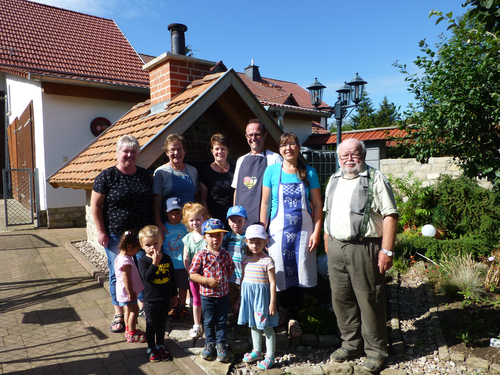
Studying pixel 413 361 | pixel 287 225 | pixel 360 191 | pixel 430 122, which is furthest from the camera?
pixel 430 122

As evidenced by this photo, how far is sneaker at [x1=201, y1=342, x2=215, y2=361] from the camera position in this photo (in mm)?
3207

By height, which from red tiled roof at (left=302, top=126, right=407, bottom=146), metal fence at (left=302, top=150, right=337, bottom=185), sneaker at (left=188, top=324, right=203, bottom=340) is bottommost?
sneaker at (left=188, top=324, right=203, bottom=340)

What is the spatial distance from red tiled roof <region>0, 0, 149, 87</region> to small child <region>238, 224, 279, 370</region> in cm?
879

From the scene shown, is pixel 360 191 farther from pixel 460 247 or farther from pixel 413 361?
pixel 460 247

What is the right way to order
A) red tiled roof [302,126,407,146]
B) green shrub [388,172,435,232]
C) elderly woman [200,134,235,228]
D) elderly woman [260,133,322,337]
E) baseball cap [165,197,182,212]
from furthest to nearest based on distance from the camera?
red tiled roof [302,126,407,146]
green shrub [388,172,435,232]
elderly woman [200,134,235,228]
baseball cap [165,197,182,212]
elderly woman [260,133,322,337]

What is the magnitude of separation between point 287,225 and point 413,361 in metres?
1.70

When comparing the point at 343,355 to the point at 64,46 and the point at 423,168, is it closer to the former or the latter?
the point at 423,168

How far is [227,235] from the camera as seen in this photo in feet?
12.0

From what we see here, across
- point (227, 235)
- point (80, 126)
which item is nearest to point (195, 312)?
point (227, 235)

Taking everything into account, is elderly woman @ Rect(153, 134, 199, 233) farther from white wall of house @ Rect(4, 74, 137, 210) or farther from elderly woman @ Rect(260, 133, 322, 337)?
white wall of house @ Rect(4, 74, 137, 210)

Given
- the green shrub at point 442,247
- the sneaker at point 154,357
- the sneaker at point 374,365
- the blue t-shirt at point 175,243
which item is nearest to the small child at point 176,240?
the blue t-shirt at point 175,243

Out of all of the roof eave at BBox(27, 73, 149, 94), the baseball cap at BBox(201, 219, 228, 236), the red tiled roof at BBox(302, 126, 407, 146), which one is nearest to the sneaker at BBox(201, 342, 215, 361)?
the baseball cap at BBox(201, 219, 228, 236)

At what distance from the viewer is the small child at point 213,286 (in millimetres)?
3191

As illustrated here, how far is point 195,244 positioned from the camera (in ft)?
11.8
